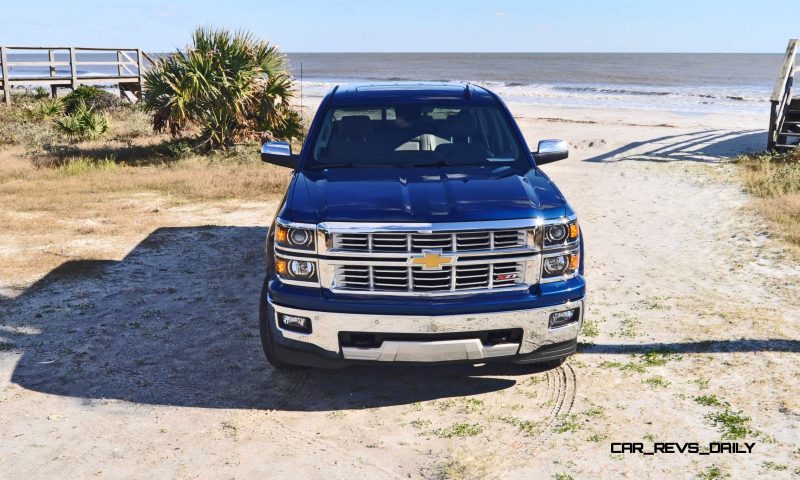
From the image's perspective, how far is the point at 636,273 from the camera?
302 inches

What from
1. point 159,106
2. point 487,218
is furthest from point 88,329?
point 159,106

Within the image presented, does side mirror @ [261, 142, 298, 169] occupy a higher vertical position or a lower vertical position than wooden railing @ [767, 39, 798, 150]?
lower

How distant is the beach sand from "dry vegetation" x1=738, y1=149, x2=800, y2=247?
4.35 feet

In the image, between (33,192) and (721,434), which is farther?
(33,192)

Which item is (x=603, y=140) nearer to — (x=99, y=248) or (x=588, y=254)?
(x=588, y=254)

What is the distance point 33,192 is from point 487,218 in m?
9.98

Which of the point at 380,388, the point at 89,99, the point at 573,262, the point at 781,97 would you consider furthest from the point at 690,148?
the point at 89,99

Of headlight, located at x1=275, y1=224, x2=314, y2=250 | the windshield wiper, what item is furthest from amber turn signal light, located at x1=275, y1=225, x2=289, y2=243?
the windshield wiper

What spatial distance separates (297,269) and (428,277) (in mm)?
794

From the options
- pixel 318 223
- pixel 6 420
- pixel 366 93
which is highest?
pixel 366 93

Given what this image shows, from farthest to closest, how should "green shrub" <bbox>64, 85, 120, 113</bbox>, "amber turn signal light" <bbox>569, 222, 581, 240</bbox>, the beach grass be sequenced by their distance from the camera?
"green shrub" <bbox>64, 85, 120, 113</bbox> < the beach grass < "amber turn signal light" <bbox>569, 222, 581, 240</bbox>

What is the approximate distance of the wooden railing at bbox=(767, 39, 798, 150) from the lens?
15.1m

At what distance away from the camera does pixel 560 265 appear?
451 centimetres

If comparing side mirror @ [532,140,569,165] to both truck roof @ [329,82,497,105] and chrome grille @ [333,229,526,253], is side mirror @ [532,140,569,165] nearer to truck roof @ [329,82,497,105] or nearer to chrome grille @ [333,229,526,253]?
truck roof @ [329,82,497,105]
